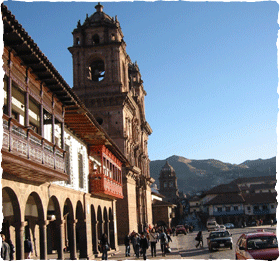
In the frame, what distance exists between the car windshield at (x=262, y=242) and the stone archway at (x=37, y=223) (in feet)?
23.1

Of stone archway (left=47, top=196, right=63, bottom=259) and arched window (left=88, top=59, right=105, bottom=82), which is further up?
arched window (left=88, top=59, right=105, bottom=82)

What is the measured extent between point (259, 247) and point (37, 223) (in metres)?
8.07

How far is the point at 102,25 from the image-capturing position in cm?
4603

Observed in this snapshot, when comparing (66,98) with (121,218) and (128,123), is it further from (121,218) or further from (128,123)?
(128,123)

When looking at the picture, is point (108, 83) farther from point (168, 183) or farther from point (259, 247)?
point (168, 183)

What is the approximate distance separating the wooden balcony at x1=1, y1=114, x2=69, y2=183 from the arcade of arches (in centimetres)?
48

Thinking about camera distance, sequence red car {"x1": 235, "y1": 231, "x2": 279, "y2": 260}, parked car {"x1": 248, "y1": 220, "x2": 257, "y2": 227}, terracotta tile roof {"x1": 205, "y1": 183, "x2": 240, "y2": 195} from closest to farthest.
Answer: red car {"x1": 235, "y1": 231, "x2": 279, "y2": 260} < parked car {"x1": 248, "y1": 220, "x2": 257, "y2": 227} < terracotta tile roof {"x1": 205, "y1": 183, "x2": 240, "y2": 195}

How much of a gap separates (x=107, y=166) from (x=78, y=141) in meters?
6.00

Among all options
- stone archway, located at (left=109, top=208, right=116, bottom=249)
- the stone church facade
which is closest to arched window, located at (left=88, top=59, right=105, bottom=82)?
the stone church facade

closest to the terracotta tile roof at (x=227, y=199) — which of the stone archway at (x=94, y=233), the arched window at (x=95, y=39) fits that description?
the arched window at (x=95, y=39)

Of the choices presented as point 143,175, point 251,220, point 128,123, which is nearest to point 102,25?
point 128,123

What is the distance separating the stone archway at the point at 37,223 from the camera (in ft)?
50.5

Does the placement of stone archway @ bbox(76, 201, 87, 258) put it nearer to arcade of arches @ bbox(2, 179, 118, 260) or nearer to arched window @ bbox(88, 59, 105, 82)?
arcade of arches @ bbox(2, 179, 118, 260)

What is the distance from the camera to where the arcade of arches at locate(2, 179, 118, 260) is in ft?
42.4
